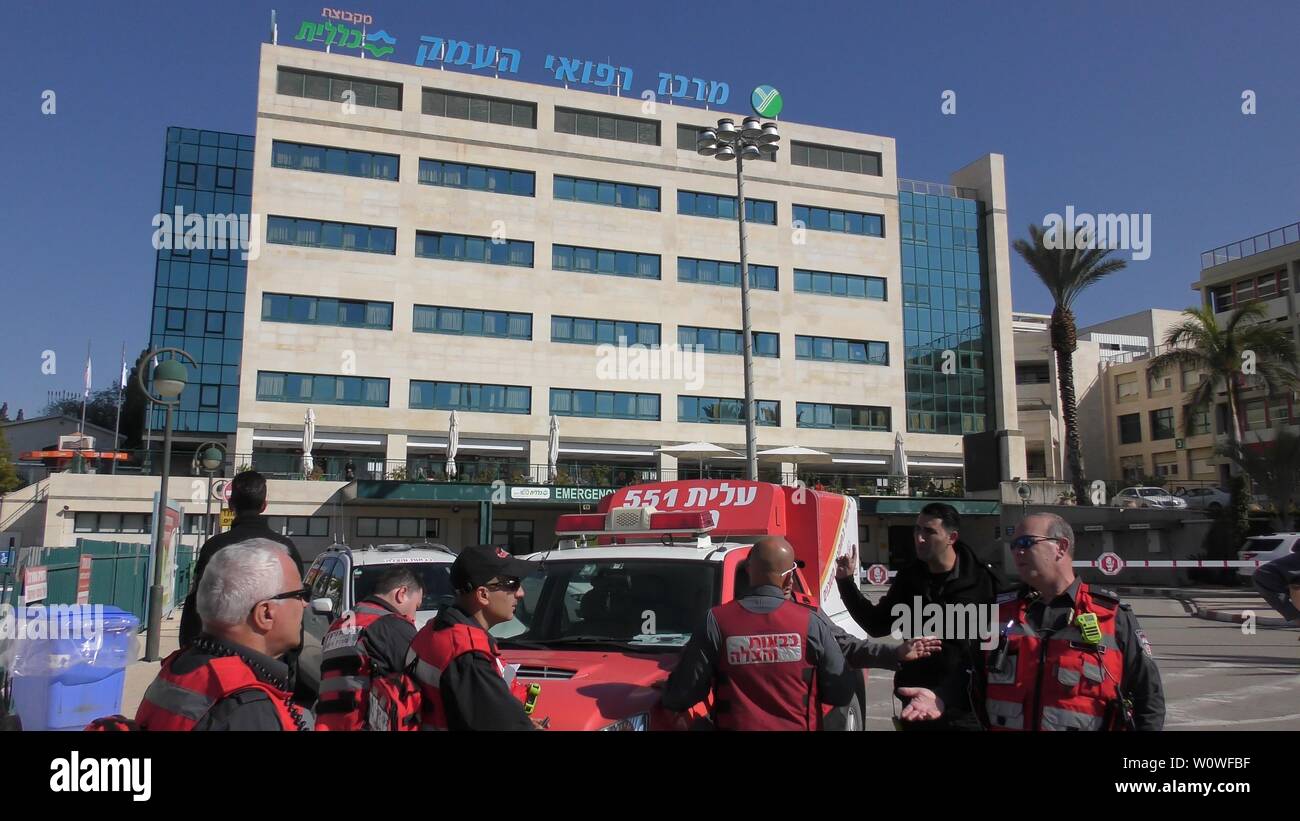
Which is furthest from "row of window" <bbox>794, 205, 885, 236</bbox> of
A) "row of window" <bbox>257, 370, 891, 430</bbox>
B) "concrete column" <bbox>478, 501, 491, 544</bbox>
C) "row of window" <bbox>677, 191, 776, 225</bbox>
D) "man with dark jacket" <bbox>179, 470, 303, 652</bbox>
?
"man with dark jacket" <bbox>179, 470, 303, 652</bbox>

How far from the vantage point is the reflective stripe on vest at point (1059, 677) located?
3.25 m

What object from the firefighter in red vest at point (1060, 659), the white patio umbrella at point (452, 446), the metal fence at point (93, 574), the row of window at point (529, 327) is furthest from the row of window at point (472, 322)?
the firefighter in red vest at point (1060, 659)

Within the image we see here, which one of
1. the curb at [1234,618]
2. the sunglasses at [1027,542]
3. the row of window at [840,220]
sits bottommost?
the curb at [1234,618]

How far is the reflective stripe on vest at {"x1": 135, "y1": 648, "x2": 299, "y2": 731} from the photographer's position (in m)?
2.34

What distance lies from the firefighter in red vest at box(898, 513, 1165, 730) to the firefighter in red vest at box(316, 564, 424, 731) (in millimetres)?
1990

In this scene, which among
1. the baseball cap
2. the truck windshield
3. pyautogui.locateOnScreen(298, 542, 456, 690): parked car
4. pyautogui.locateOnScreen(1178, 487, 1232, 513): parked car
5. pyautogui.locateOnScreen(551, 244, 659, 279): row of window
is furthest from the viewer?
pyautogui.locateOnScreen(551, 244, 659, 279): row of window

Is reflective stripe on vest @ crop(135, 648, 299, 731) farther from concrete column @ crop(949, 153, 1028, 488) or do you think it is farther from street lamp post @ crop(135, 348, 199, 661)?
concrete column @ crop(949, 153, 1028, 488)

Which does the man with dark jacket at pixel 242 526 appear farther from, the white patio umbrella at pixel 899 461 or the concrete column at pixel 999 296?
the concrete column at pixel 999 296

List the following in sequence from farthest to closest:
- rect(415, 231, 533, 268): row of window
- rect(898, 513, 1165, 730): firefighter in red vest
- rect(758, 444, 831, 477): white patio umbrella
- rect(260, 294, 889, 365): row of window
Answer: rect(415, 231, 533, 268): row of window < rect(260, 294, 889, 365): row of window < rect(758, 444, 831, 477): white patio umbrella < rect(898, 513, 1165, 730): firefighter in red vest

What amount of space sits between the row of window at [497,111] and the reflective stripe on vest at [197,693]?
1518 inches

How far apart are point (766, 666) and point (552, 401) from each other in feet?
125

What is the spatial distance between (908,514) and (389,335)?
24.6 meters

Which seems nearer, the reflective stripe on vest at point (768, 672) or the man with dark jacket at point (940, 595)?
the reflective stripe on vest at point (768, 672)
